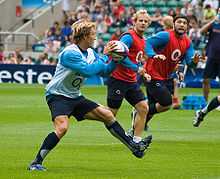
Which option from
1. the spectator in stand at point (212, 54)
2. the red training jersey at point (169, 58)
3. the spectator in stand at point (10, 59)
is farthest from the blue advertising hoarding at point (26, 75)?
the red training jersey at point (169, 58)

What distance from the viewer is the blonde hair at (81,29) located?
40.5ft

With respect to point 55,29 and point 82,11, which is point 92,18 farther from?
point 55,29

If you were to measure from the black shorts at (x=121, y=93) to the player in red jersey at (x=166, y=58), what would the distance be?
32.2 inches

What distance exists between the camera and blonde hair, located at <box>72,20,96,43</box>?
1234 cm

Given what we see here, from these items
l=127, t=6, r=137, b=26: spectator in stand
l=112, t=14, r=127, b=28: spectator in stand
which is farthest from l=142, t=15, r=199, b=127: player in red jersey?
l=112, t=14, r=127, b=28: spectator in stand

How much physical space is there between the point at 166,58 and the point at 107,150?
2.92 m

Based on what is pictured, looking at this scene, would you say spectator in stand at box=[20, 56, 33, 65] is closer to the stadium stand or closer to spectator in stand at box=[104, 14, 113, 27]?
the stadium stand

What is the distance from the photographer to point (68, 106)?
12500 millimetres

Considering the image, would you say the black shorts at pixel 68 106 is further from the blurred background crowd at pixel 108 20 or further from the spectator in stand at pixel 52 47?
the spectator in stand at pixel 52 47

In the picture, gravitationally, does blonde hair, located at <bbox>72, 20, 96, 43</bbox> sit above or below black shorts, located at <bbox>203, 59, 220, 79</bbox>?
above

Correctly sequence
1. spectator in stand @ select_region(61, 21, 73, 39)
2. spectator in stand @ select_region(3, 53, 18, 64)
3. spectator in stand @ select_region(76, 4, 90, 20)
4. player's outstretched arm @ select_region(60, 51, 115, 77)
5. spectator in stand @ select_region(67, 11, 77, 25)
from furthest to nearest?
1. spectator in stand @ select_region(67, 11, 77, 25)
2. spectator in stand @ select_region(76, 4, 90, 20)
3. spectator in stand @ select_region(61, 21, 73, 39)
4. spectator in stand @ select_region(3, 53, 18, 64)
5. player's outstretched arm @ select_region(60, 51, 115, 77)

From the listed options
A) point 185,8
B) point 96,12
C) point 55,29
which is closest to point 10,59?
point 55,29

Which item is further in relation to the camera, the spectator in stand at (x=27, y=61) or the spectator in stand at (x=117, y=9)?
the spectator in stand at (x=117, y=9)

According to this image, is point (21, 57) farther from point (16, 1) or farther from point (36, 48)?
point (16, 1)
